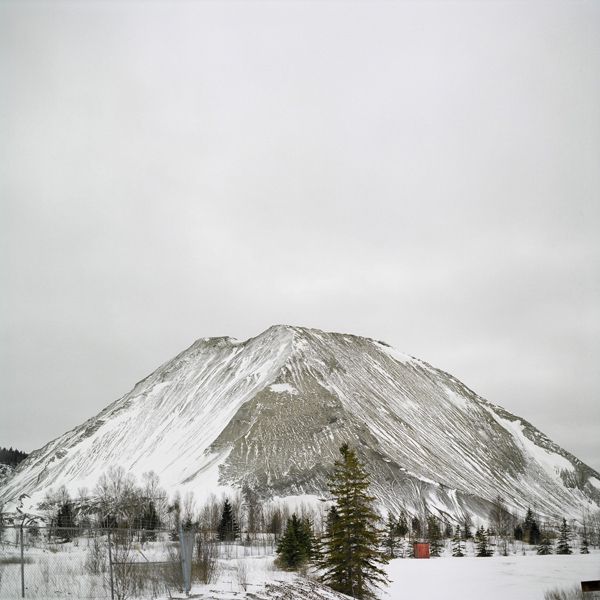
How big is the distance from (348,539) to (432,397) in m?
153

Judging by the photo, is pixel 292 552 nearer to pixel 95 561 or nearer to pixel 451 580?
pixel 451 580

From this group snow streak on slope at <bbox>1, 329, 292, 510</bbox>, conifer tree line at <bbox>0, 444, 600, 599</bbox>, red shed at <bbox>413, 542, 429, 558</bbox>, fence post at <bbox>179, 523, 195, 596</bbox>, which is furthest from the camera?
snow streak on slope at <bbox>1, 329, 292, 510</bbox>

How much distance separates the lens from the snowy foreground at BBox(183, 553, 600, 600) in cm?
2314

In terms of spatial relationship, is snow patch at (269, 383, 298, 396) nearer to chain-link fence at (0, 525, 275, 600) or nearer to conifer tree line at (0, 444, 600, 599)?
conifer tree line at (0, 444, 600, 599)

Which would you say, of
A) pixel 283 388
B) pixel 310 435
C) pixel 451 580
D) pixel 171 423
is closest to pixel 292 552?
pixel 451 580

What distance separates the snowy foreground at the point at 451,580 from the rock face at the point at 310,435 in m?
68.7

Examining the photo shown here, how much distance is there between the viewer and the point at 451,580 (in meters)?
41.6

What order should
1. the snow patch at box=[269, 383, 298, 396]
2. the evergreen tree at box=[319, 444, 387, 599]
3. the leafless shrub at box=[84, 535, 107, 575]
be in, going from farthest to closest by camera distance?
the snow patch at box=[269, 383, 298, 396] → the evergreen tree at box=[319, 444, 387, 599] → the leafless shrub at box=[84, 535, 107, 575]

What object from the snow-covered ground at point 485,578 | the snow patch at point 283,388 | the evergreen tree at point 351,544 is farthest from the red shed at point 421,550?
the snow patch at point 283,388

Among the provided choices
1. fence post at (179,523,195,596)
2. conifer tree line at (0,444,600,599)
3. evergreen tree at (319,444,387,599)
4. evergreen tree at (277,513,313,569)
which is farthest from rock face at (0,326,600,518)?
fence post at (179,523,195,596)

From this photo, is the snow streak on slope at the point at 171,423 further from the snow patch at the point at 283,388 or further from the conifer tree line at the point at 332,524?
the conifer tree line at the point at 332,524

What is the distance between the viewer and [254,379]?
157 meters

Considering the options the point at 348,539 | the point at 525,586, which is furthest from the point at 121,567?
the point at 525,586

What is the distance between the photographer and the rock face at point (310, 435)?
128 m
